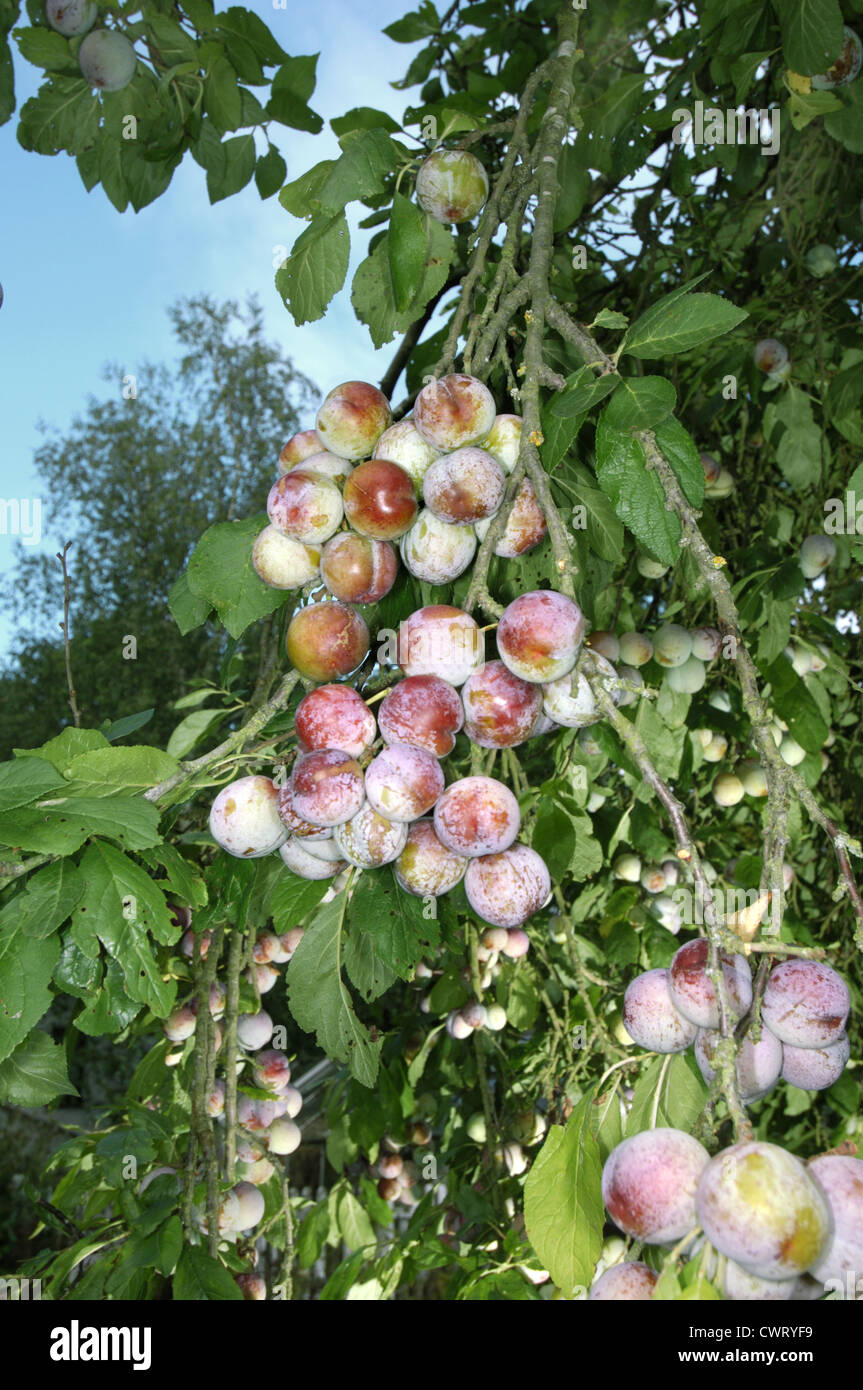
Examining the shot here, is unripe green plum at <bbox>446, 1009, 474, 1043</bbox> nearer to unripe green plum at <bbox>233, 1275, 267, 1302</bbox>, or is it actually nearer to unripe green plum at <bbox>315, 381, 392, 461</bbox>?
unripe green plum at <bbox>233, 1275, 267, 1302</bbox>

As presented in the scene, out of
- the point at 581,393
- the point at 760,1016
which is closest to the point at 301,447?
the point at 581,393

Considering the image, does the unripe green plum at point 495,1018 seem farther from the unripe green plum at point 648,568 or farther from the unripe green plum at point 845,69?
the unripe green plum at point 845,69

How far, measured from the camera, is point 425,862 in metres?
0.71

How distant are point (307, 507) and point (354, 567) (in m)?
0.07

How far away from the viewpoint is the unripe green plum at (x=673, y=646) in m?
1.59

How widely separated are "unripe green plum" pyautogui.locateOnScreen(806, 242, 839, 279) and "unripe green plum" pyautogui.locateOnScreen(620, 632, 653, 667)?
82 cm

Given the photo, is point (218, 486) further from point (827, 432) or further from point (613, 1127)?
point (613, 1127)

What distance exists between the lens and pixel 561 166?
51.8 inches

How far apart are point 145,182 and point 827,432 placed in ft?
4.45

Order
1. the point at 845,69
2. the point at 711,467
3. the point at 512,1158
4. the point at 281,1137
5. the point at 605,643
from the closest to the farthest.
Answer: the point at 845,69, the point at 605,643, the point at 711,467, the point at 281,1137, the point at 512,1158

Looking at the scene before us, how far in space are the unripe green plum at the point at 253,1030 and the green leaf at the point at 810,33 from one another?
1631mm

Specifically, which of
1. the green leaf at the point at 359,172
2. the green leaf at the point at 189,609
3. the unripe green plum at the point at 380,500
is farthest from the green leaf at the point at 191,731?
the green leaf at the point at 359,172

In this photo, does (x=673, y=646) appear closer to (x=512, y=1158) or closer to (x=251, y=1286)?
(x=512, y=1158)

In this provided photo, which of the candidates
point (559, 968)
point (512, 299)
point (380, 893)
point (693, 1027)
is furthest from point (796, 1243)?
point (559, 968)
